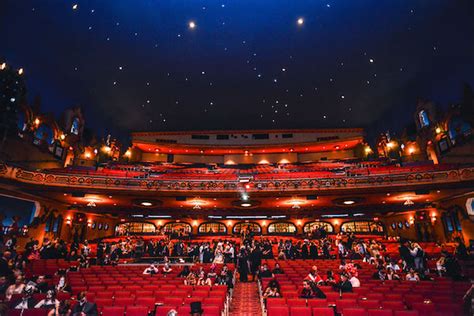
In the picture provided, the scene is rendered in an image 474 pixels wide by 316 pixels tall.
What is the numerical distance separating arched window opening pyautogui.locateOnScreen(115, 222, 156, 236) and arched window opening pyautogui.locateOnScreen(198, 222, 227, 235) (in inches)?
182

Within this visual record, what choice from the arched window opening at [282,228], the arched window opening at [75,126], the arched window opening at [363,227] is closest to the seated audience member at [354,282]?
the arched window opening at [282,228]

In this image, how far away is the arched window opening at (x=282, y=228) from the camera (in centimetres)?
2384

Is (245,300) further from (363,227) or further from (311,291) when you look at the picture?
(363,227)

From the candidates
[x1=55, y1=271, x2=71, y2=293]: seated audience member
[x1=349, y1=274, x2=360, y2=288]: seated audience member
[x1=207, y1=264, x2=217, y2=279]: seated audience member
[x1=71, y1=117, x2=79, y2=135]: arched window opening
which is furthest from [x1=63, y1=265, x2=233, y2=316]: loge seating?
[x1=71, y1=117, x2=79, y2=135]: arched window opening

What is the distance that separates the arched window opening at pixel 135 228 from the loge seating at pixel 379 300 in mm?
18269

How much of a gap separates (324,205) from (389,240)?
5474 mm

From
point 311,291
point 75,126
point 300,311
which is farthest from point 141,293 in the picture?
point 75,126

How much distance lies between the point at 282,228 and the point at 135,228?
14.4m

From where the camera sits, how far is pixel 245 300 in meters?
8.75

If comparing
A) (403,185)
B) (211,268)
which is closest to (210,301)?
(211,268)

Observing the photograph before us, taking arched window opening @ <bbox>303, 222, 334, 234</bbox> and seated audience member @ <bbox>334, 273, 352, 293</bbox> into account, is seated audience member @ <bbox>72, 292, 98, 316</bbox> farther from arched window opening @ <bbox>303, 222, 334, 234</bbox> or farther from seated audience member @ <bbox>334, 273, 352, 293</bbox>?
arched window opening @ <bbox>303, 222, 334, 234</bbox>

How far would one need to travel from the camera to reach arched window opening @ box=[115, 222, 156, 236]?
24.4 metres

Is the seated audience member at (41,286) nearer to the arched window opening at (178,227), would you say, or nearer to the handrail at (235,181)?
the handrail at (235,181)

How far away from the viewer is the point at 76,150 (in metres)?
25.9
